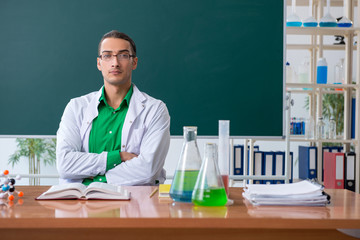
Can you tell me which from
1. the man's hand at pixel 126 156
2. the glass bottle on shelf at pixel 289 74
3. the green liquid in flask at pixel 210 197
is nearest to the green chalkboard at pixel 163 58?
the glass bottle on shelf at pixel 289 74

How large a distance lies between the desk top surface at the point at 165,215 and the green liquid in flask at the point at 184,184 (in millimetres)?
23

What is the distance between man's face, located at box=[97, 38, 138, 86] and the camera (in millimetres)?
2357

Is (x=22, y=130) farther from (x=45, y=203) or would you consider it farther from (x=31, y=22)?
(x=45, y=203)

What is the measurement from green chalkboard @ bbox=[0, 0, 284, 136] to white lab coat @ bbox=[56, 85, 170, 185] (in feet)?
2.63

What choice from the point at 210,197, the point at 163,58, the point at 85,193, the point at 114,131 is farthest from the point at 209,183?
the point at 163,58

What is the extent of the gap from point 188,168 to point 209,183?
10cm

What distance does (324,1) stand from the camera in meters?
4.31

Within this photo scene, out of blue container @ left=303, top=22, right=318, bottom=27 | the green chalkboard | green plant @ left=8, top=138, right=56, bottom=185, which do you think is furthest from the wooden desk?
green plant @ left=8, top=138, right=56, bottom=185

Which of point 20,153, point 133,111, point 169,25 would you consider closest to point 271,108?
point 169,25

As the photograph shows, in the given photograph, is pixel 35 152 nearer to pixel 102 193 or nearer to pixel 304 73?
pixel 304 73

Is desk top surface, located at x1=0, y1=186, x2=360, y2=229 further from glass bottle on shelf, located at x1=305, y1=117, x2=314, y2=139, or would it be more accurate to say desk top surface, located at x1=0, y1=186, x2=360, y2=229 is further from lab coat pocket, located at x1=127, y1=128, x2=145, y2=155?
glass bottle on shelf, located at x1=305, y1=117, x2=314, y2=139

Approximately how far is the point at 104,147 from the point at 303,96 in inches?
179

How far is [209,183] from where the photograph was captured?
1.24m

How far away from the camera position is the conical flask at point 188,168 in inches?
51.3
